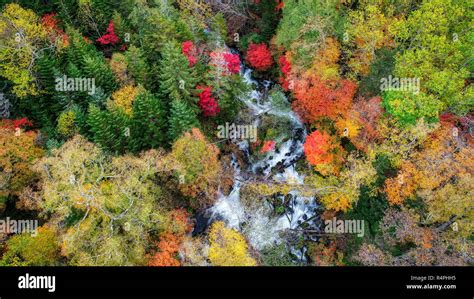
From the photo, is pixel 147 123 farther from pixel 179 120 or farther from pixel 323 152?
pixel 323 152

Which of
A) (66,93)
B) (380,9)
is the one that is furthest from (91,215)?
(380,9)

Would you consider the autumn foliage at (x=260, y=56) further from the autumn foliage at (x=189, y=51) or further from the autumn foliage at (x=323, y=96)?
the autumn foliage at (x=189, y=51)

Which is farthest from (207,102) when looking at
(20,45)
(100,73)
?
(20,45)

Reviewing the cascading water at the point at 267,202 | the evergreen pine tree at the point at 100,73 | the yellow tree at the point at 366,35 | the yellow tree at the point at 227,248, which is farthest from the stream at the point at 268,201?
the evergreen pine tree at the point at 100,73

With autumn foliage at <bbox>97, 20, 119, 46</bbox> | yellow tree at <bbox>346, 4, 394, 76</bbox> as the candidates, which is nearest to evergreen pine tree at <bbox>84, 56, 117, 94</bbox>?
autumn foliage at <bbox>97, 20, 119, 46</bbox>

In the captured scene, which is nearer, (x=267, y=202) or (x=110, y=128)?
(x=110, y=128)

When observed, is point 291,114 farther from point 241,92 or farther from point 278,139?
point 241,92
